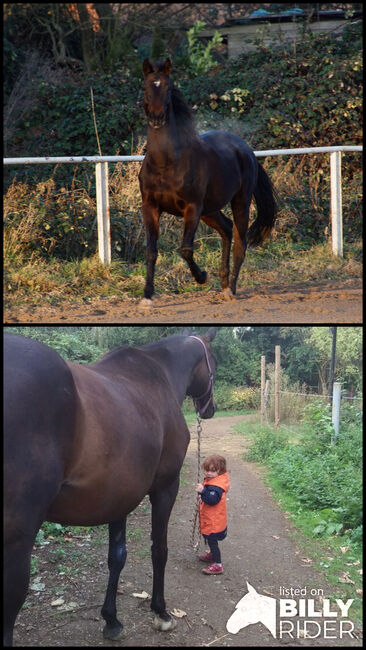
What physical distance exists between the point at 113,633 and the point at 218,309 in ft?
10.5

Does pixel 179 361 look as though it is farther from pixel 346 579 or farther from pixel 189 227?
pixel 346 579

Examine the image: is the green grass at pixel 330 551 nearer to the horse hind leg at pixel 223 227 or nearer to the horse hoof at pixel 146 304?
the horse hoof at pixel 146 304

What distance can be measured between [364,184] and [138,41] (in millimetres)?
9452

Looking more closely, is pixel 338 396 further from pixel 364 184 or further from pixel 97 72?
pixel 97 72

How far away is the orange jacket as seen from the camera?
5.31m

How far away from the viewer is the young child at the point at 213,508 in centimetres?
529

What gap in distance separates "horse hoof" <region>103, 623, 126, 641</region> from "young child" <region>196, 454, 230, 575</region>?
133cm

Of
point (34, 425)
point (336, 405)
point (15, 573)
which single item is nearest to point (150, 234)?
point (34, 425)

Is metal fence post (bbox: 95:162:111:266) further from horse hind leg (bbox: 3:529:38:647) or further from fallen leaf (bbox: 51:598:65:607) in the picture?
horse hind leg (bbox: 3:529:38:647)

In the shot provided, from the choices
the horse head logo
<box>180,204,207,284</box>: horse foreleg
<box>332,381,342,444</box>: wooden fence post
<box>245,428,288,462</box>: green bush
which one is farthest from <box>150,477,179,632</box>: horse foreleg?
<box>245,428,288,462</box>: green bush

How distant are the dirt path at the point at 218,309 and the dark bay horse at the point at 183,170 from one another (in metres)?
0.27

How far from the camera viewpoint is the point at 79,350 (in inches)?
316

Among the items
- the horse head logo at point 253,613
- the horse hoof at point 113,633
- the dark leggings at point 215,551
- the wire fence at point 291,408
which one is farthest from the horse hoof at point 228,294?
the wire fence at point 291,408

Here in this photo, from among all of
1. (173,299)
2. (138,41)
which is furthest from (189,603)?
(138,41)
